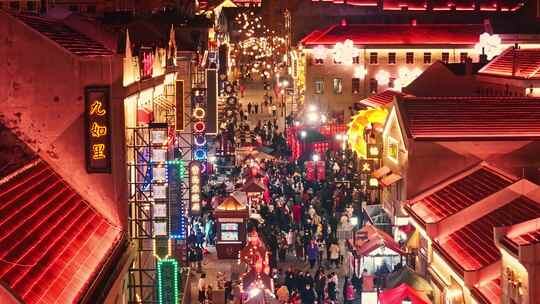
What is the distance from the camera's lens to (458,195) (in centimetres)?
2481

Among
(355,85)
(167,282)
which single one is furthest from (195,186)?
(355,85)

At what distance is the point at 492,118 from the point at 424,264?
6146mm

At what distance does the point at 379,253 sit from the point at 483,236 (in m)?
7.09

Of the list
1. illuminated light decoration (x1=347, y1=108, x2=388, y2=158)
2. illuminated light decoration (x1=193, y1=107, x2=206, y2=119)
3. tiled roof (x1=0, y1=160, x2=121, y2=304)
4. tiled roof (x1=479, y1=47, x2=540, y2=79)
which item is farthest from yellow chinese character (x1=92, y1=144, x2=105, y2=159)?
tiled roof (x1=479, y1=47, x2=540, y2=79)

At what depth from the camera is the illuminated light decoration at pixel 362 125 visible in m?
35.2

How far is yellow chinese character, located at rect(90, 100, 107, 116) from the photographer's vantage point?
60.0 feet

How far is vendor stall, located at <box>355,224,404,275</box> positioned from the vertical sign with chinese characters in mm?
11160

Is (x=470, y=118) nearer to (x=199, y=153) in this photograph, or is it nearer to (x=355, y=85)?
(x=199, y=153)

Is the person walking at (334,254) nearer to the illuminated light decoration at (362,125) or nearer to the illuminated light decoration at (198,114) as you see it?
the illuminated light decoration at (362,125)

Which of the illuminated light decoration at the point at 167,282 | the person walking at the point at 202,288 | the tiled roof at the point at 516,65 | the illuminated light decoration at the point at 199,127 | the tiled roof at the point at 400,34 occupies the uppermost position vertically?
the tiled roof at the point at 400,34

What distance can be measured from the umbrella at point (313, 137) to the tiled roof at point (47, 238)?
108 feet

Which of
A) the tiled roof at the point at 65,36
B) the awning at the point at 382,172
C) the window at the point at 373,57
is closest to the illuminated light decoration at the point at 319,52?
the window at the point at 373,57

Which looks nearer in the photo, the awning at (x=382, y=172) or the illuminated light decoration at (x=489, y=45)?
the awning at (x=382, y=172)

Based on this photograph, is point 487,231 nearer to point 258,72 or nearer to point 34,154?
point 34,154
